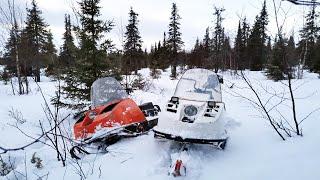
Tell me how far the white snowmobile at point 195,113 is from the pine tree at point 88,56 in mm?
4603

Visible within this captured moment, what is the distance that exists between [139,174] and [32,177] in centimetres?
202

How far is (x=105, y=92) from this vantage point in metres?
7.64

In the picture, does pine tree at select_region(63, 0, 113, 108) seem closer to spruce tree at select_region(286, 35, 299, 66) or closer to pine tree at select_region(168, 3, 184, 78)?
spruce tree at select_region(286, 35, 299, 66)

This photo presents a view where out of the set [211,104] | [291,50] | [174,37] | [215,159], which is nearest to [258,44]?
[174,37]

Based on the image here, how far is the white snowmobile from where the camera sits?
16.2ft

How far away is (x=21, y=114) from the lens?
10977 millimetres

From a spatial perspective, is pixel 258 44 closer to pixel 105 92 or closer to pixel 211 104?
pixel 105 92

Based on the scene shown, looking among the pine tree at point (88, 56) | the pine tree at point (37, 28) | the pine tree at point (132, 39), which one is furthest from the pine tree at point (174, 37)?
the pine tree at point (88, 56)

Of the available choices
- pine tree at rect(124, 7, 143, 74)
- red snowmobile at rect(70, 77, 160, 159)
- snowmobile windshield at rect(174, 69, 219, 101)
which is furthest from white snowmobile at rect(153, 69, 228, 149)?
pine tree at rect(124, 7, 143, 74)

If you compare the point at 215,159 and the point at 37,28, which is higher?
the point at 37,28

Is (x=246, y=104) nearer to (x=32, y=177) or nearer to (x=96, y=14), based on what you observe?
(x=96, y=14)

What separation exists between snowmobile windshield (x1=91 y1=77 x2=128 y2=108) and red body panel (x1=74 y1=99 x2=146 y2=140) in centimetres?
73

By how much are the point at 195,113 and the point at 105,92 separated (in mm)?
3113

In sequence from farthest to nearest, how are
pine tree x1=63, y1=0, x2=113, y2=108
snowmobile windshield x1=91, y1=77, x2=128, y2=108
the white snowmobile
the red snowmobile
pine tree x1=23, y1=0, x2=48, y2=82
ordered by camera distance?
pine tree x1=23, y1=0, x2=48, y2=82
pine tree x1=63, y1=0, x2=113, y2=108
snowmobile windshield x1=91, y1=77, x2=128, y2=108
the red snowmobile
the white snowmobile
